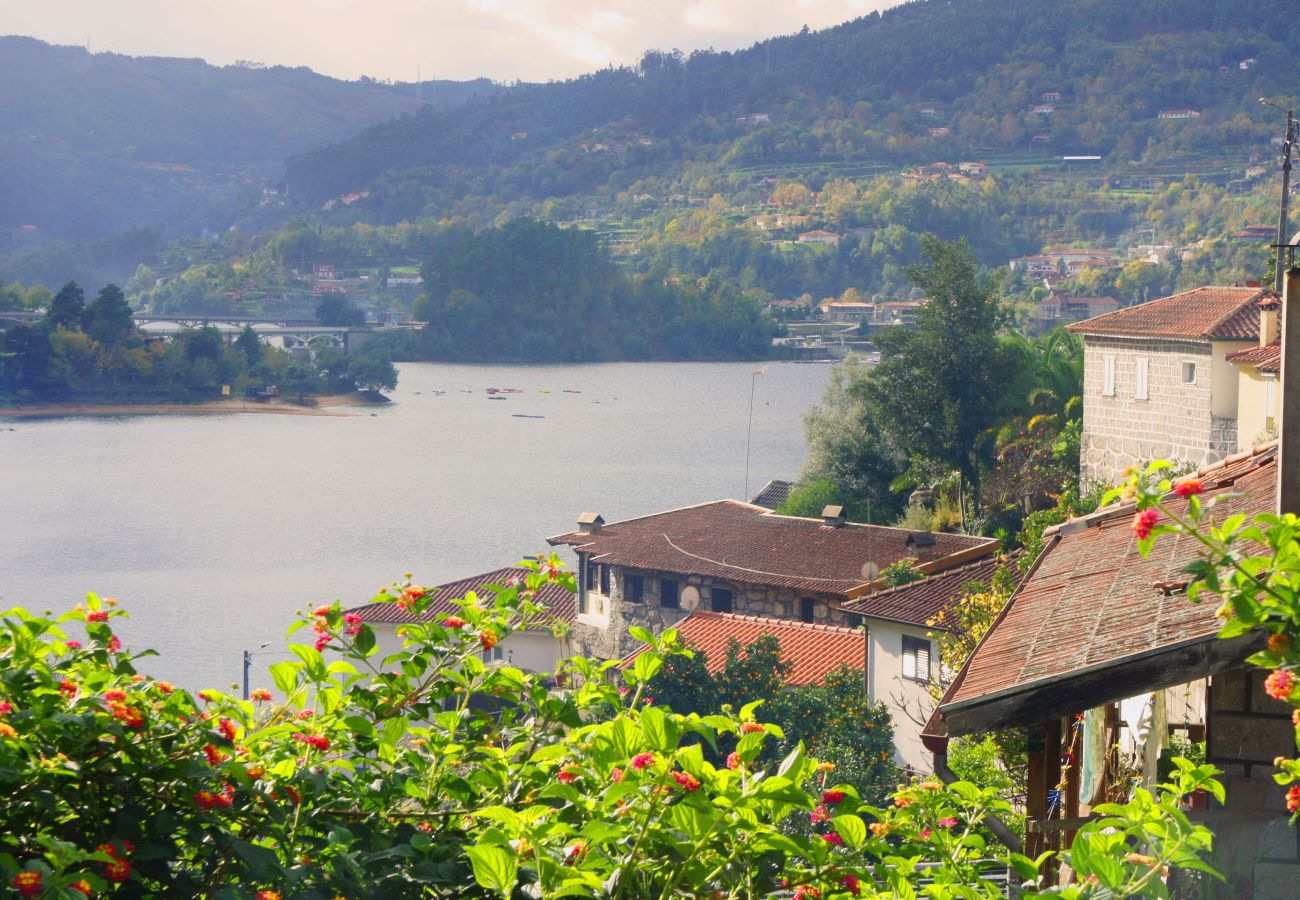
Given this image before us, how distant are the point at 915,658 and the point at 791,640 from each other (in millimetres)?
4202

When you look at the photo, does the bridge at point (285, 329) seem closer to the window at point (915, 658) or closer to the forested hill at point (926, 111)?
the forested hill at point (926, 111)

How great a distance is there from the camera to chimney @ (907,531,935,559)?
27984 millimetres

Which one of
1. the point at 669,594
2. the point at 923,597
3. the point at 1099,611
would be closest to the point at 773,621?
the point at 669,594

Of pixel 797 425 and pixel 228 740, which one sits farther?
pixel 797 425

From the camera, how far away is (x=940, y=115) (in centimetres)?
18462

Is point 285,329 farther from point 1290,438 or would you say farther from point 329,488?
point 1290,438

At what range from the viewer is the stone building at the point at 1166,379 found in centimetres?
2495

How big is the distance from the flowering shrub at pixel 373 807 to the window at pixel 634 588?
2691cm

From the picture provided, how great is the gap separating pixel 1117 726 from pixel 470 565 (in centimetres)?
4588

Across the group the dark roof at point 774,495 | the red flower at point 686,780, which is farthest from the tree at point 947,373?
the red flower at point 686,780

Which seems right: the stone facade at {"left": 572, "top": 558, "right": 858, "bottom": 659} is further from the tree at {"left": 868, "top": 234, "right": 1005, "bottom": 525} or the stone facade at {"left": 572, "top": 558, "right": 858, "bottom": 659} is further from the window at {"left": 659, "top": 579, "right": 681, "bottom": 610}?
the tree at {"left": 868, "top": 234, "right": 1005, "bottom": 525}

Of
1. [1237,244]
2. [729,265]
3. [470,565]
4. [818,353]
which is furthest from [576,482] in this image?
[729,265]

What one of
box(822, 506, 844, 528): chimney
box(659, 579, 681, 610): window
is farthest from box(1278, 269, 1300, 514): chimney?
box(822, 506, 844, 528): chimney

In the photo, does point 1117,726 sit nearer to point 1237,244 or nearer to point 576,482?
point 576,482
